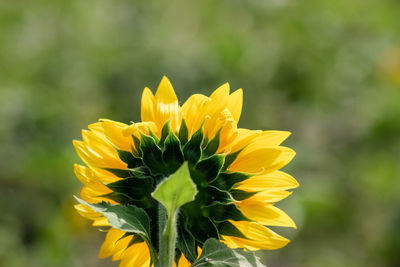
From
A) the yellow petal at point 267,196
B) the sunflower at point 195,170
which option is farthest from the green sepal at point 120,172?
the yellow petal at point 267,196

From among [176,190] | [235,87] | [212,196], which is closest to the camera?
[176,190]

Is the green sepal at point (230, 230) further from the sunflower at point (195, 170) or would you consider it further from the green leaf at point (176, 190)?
the green leaf at point (176, 190)

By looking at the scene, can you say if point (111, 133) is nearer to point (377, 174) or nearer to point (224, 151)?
point (224, 151)

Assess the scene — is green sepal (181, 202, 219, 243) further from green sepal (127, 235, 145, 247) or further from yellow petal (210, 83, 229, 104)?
yellow petal (210, 83, 229, 104)

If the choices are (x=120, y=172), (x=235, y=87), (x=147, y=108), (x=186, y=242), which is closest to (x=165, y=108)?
(x=147, y=108)

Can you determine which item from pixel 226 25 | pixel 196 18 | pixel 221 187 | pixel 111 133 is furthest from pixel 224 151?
pixel 196 18

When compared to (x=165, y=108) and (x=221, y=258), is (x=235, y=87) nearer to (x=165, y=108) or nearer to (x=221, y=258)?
(x=165, y=108)
